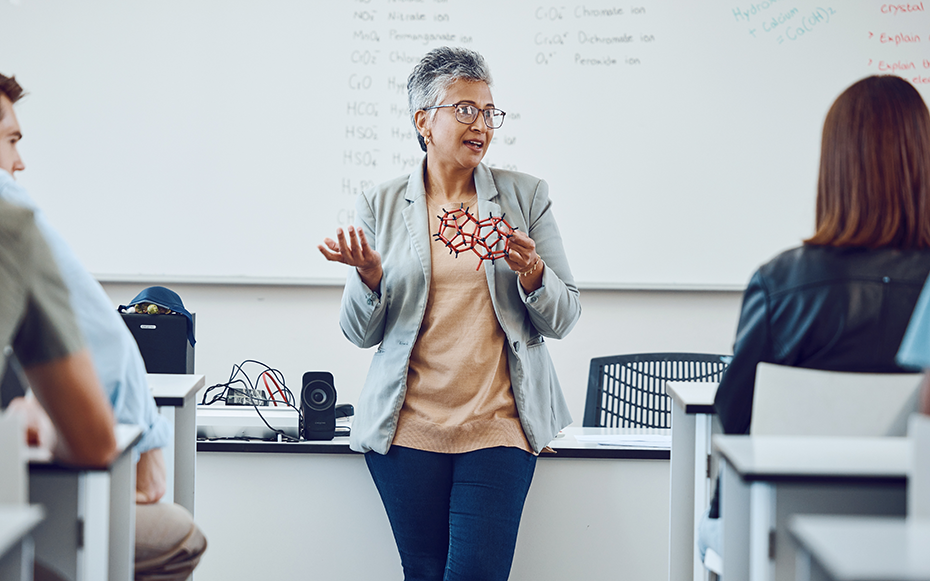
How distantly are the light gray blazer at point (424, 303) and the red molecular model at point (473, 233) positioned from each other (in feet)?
0.10

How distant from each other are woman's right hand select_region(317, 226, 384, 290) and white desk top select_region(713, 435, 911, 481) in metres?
0.79

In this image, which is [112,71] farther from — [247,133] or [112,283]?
[112,283]

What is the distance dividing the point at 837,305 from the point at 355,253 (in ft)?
2.88

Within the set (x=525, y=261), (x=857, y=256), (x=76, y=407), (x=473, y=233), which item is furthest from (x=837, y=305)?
(x=76, y=407)

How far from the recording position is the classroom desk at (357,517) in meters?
1.83

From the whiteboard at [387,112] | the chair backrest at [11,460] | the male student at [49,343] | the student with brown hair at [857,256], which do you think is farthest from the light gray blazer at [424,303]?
the whiteboard at [387,112]

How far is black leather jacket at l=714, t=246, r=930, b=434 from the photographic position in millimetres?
1181

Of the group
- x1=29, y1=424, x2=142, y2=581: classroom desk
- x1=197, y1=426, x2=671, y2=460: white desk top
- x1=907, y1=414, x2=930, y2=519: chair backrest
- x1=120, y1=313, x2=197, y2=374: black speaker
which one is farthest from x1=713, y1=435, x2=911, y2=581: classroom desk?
x1=120, y1=313, x2=197, y2=374: black speaker

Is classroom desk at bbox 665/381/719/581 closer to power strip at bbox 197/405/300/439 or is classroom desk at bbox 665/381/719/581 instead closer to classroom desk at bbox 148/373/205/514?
power strip at bbox 197/405/300/439

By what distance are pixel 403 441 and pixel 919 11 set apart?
2629 millimetres

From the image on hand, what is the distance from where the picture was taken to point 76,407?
0.93 metres

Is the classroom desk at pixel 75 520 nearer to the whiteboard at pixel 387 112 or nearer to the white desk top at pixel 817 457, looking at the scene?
the white desk top at pixel 817 457

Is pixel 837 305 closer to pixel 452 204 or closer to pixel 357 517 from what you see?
pixel 452 204

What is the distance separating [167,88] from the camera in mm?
2877
